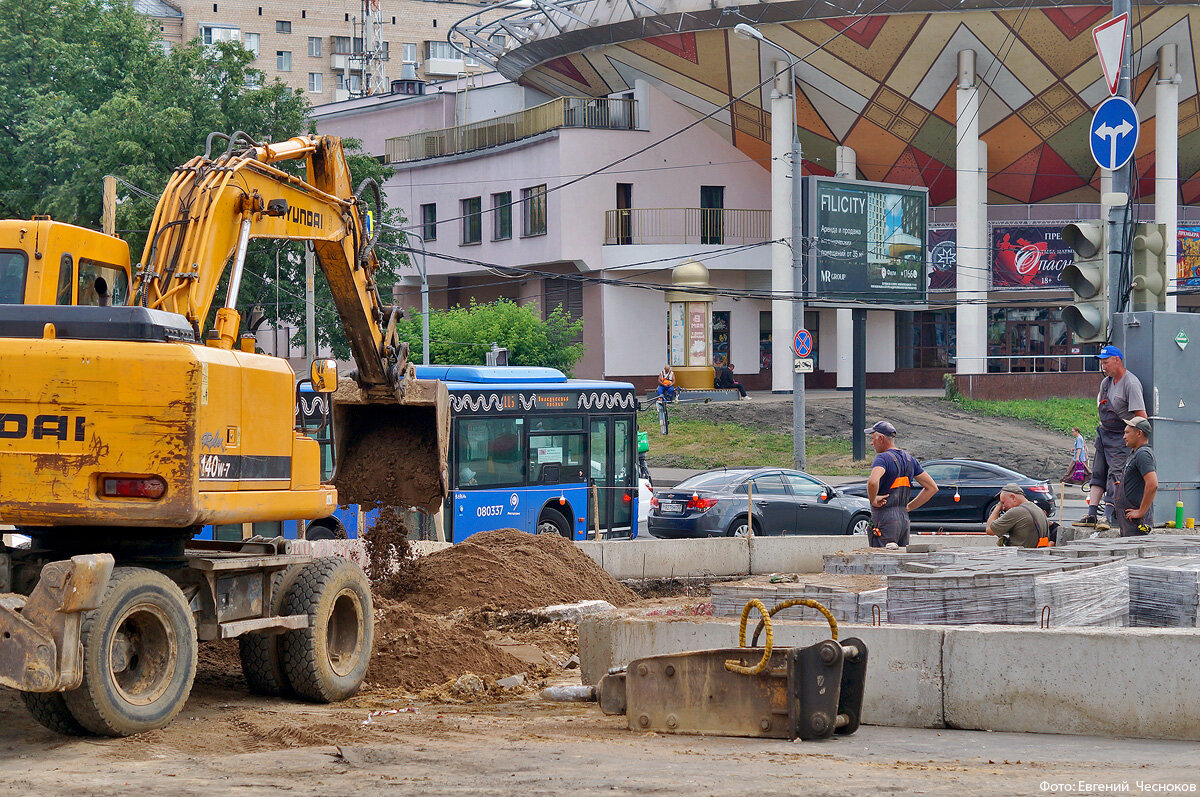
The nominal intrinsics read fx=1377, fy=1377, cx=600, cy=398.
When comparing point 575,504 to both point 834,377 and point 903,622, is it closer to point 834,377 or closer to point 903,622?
point 903,622

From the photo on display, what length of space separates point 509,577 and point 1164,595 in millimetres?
7358

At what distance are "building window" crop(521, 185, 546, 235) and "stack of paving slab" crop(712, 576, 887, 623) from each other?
135ft

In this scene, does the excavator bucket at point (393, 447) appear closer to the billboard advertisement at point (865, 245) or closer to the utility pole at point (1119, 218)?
the utility pole at point (1119, 218)

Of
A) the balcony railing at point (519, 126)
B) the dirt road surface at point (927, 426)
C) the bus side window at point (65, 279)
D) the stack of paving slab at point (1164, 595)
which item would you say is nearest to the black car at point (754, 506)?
the dirt road surface at point (927, 426)

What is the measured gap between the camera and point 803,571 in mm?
18609

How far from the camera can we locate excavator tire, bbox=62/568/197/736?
25.9 feet

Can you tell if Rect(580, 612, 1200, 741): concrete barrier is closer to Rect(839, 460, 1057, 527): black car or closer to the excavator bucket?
the excavator bucket

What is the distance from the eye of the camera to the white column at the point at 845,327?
48219 mm

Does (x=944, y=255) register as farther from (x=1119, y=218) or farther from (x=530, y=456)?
(x=1119, y=218)

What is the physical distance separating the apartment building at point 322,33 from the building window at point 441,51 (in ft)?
0.30

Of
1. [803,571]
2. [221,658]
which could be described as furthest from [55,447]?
[803,571]

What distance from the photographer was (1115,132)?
539 inches

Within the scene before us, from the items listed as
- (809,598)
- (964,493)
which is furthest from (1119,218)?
(964,493)

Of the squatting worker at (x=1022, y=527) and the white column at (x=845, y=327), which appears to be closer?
the squatting worker at (x=1022, y=527)
